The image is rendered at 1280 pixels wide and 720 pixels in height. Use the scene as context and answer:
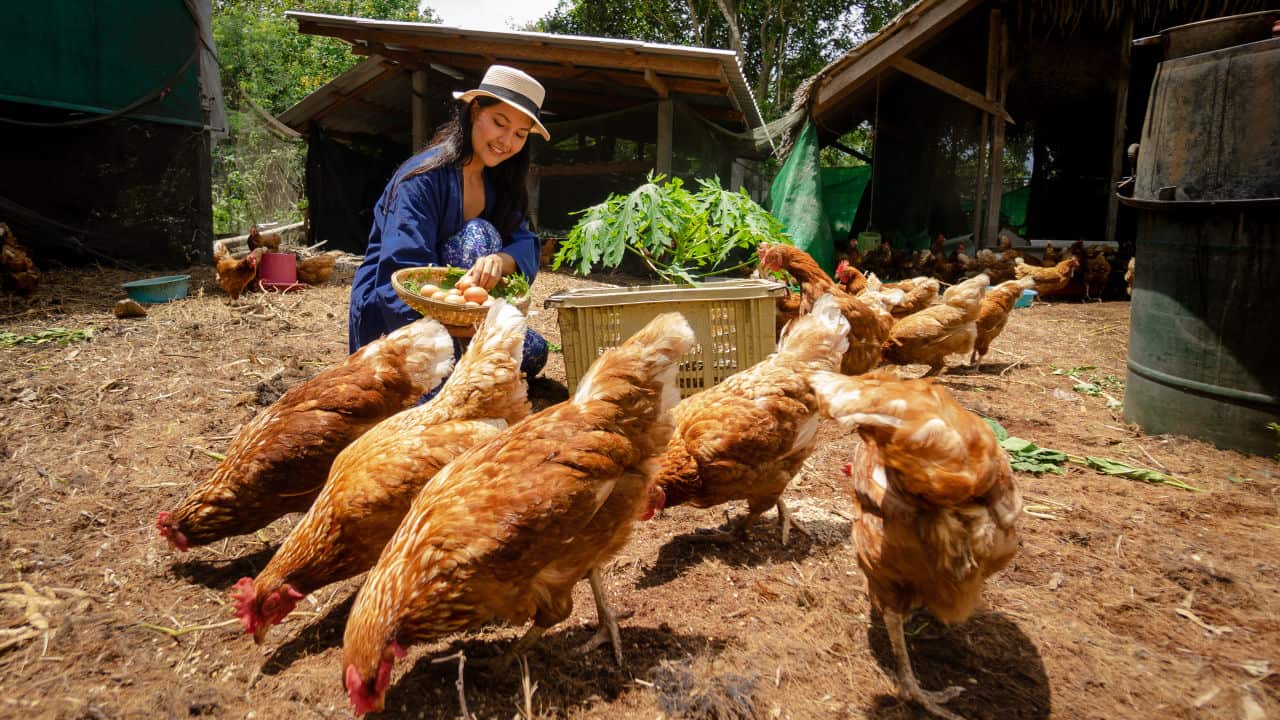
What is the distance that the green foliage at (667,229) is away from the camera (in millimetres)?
4859

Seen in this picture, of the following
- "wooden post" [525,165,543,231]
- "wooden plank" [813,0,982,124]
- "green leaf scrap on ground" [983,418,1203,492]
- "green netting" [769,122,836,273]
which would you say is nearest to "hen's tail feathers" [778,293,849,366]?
"green leaf scrap on ground" [983,418,1203,492]

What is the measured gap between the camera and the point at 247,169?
17.8 metres

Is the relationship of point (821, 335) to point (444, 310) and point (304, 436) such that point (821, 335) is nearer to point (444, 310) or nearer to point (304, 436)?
point (444, 310)

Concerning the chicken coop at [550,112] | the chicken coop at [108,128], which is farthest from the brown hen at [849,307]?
the chicken coop at [108,128]

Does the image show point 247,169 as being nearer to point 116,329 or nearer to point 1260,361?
point 116,329

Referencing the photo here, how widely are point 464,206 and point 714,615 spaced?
3013mm

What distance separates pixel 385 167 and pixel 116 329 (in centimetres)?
882

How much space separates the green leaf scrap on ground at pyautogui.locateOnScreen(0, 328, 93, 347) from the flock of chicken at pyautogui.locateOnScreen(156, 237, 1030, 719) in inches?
178

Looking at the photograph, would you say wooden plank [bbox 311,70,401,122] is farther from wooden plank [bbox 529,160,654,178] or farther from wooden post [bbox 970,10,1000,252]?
wooden post [bbox 970,10,1000,252]

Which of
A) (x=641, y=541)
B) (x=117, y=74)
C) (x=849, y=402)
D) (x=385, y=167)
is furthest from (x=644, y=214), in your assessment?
(x=385, y=167)

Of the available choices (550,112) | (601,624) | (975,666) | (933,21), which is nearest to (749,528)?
(601,624)

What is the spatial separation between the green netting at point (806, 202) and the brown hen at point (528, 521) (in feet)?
27.7

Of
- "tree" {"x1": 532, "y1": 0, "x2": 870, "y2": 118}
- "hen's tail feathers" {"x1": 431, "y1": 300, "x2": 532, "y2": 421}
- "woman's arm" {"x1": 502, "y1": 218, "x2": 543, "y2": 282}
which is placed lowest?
"hen's tail feathers" {"x1": 431, "y1": 300, "x2": 532, "y2": 421}

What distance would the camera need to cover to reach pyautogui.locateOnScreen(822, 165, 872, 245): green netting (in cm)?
1339
